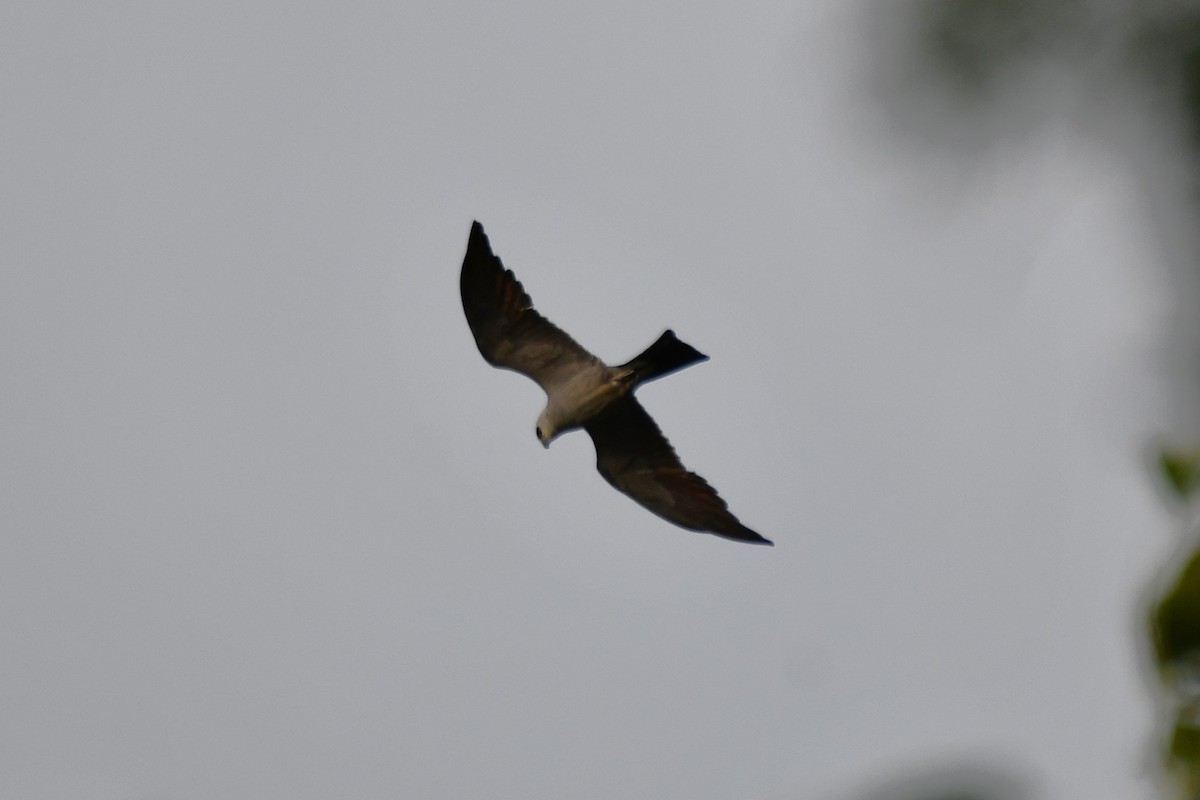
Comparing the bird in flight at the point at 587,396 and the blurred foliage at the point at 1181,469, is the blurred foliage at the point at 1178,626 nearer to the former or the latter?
the blurred foliage at the point at 1181,469

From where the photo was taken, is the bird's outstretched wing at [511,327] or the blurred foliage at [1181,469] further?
the bird's outstretched wing at [511,327]

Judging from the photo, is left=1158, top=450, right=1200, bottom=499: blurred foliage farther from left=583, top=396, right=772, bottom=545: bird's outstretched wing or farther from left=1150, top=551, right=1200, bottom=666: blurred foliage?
left=583, top=396, right=772, bottom=545: bird's outstretched wing

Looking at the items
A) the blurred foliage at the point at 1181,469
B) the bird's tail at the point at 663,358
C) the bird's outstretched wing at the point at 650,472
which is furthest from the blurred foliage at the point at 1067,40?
the bird's outstretched wing at the point at 650,472

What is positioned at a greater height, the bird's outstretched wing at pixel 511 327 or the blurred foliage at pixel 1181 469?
the bird's outstretched wing at pixel 511 327

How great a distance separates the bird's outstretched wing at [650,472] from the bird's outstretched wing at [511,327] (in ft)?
1.65

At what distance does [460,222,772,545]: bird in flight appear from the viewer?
9.34 metres

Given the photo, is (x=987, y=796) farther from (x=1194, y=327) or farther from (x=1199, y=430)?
(x=1194, y=327)

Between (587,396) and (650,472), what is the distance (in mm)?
808

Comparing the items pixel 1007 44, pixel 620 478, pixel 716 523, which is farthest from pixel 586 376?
pixel 1007 44

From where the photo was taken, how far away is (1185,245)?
7.69 ft

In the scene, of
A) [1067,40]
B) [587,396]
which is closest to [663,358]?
[587,396]

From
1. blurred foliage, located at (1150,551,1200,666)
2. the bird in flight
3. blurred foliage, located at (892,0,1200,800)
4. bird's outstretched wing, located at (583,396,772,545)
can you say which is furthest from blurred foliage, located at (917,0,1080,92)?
bird's outstretched wing, located at (583,396,772,545)

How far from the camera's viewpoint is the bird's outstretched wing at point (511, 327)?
31.7 feet

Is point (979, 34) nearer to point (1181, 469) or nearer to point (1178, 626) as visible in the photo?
point (1181, 469)
